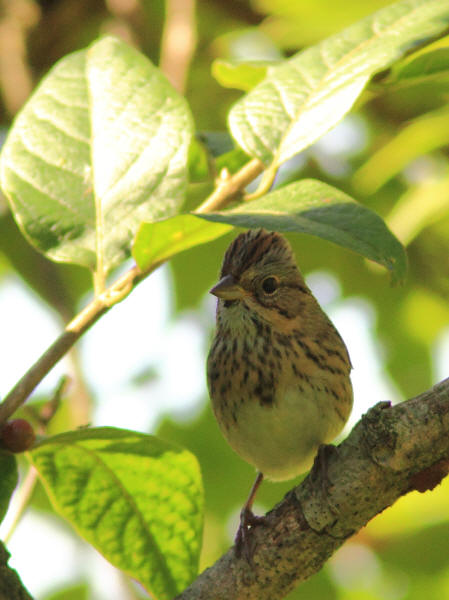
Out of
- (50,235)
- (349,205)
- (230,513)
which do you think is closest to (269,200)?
(349,205)

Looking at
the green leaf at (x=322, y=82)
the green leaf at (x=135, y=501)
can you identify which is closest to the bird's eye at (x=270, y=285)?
the green leaf at (x=322, y=82)

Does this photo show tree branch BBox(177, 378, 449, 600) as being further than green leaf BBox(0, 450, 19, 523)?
No

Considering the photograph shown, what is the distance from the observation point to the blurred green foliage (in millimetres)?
3971

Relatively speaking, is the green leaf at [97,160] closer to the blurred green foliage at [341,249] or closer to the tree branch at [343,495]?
the tree branch at [343,495]

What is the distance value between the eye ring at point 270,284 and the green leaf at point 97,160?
113 centimetres

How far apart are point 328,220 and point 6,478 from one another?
1.04m

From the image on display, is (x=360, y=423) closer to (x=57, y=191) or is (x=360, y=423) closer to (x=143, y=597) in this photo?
(x=57, y=191)

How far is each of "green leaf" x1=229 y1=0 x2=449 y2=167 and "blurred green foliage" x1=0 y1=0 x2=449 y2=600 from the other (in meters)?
0.55

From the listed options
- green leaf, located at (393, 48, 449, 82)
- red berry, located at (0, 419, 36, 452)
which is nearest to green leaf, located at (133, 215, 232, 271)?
red berry, located at (0, 419, 36, 452)

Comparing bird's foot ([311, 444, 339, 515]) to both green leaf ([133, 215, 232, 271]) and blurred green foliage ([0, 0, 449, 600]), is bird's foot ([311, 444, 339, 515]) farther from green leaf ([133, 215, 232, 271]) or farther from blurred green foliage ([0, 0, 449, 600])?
blurred green foliage ([0, 0, 449, 600])

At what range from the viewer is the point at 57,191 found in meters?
2.66

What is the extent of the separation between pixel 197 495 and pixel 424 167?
2680 millimetres

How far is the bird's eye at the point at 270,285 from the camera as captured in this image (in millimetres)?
3746

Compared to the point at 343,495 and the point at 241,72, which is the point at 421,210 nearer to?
the point at 241,72
